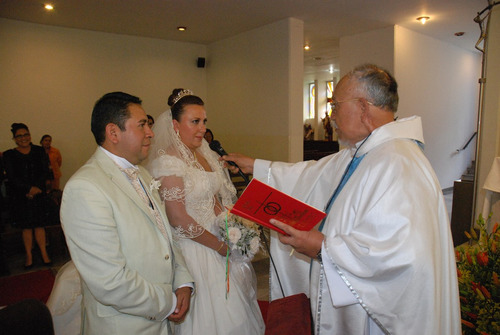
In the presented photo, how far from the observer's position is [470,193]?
17.9 ft

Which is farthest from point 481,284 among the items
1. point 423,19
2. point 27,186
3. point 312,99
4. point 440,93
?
point 312,99

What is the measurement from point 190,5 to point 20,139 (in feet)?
10.9

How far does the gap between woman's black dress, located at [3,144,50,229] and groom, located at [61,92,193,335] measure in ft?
11.7

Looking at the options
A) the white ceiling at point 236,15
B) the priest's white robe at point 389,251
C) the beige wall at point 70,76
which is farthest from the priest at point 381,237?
the beige wall at point 70,76

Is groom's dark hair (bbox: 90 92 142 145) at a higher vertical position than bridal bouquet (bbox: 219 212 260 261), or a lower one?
higher

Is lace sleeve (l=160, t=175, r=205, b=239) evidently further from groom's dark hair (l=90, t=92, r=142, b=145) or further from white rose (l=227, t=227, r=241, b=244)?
groom's dark hair (l=90, t=92, r=142, b=145)


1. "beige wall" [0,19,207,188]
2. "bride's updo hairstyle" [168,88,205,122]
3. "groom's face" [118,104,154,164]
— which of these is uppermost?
"beige wall" [0,19,207,188]

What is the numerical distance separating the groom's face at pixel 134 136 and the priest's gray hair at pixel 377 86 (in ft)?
3.59

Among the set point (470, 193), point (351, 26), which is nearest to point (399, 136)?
point (470, 193)

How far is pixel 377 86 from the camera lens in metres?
1.78

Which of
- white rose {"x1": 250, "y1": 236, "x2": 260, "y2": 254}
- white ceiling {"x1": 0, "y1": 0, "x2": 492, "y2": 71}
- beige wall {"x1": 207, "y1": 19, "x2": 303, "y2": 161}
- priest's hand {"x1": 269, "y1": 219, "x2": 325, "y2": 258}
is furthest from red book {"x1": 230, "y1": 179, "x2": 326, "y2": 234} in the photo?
beige wall {"x1": 207, "y1": 19, "x2": 303, "y2": 161}

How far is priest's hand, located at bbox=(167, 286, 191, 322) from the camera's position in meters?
1.72

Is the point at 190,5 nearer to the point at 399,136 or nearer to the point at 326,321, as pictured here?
the point at 399,136

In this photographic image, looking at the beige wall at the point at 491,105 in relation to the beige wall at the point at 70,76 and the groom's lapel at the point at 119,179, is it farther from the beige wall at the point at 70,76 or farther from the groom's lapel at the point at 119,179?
the beige wall at the point at 70,76
